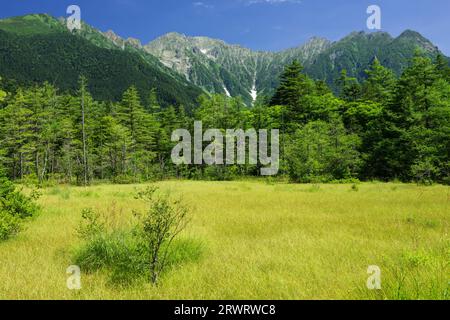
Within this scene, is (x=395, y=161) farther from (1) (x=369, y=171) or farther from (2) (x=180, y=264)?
(2) (x=180, y=264)

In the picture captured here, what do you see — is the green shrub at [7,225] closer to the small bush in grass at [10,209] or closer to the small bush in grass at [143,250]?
the small bush in grass at [10,209]

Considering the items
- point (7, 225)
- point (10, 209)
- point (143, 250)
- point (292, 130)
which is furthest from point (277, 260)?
point (292, 130)

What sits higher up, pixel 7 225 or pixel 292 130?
pixel 292 130

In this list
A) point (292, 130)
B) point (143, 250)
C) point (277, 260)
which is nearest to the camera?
point (143, 250)

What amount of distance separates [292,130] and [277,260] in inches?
1605

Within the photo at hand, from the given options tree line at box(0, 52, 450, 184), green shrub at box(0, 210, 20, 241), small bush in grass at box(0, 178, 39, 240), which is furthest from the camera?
tree line at box(0, 52, 450, 184)

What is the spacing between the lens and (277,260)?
5.91 metres

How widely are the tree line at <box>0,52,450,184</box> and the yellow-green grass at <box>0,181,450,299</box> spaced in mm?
19416

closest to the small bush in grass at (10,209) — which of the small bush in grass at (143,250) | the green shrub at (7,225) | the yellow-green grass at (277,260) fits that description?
the green shrub at (7,225)

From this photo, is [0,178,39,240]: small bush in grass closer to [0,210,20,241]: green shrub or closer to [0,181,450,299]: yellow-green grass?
[0,210,20,241]: green shrub

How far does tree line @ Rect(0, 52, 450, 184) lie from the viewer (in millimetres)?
30750

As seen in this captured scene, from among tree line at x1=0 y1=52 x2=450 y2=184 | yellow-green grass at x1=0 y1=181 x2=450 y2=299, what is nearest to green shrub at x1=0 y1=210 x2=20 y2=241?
yellow-green grass at x1=0 y1=181 x2=450 y2=299

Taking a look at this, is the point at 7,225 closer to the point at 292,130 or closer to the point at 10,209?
the point at 10,209

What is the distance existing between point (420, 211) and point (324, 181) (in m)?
21.3
